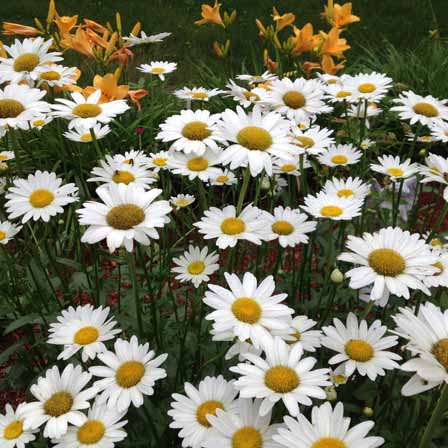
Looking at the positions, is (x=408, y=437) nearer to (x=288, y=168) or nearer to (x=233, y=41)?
(x=288, y=168)

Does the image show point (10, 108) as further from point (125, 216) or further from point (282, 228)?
point (282, 228)

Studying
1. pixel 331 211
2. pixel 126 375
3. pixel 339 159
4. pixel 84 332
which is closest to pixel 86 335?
pixel 84 332

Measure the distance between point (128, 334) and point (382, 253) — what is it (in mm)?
985

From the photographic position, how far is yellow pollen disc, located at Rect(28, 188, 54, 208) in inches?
63.6

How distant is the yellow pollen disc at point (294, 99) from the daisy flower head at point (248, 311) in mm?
761

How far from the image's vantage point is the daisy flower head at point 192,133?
1.59 meters

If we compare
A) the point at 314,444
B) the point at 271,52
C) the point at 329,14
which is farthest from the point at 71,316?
the point at 271,52

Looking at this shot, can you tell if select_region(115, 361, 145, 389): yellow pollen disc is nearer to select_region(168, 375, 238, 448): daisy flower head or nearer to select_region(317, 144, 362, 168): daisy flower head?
select_region(168, 375, 238, 448): daisy flower head

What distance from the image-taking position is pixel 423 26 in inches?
237

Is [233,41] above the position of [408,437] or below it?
above

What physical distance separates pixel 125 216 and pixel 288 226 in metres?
0.60

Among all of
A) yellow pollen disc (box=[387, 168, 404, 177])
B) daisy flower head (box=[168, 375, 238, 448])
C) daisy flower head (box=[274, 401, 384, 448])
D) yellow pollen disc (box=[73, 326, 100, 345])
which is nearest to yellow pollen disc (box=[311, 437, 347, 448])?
daisy flower head (box=[274, 401, 384, 448])

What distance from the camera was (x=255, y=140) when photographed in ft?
4.87

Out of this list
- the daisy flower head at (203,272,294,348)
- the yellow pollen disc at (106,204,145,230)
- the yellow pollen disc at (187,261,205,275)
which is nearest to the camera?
the daisy flower head at (203,272,294,348)
